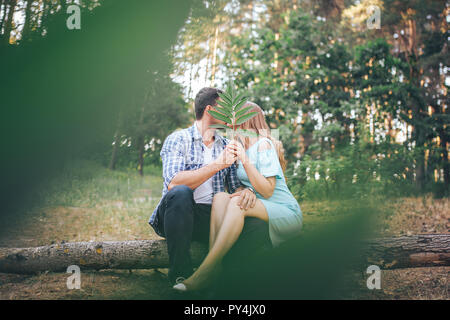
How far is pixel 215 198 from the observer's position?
8.47 feet

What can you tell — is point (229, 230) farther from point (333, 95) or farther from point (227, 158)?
point (333, 95)

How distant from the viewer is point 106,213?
21.6ft

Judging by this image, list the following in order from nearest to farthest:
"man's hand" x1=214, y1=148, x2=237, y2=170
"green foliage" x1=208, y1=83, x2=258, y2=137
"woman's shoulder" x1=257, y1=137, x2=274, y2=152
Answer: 1. "green foliage" x1=208, y1=83, x2=258, y2=137
2. "man's hand" x1=214, y1=148, x2=237, y2=170
3. "woman's shoulder" x1=257, y1=137, x2=274, y2=152

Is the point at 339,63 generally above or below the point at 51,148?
above

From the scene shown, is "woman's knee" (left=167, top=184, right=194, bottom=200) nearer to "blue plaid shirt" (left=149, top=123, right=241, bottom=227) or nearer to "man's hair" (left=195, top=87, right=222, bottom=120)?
"blue plaid shirt" (left=149, top=123, right=241, bottom=227)

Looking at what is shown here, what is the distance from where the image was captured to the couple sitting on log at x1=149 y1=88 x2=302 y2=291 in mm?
2344

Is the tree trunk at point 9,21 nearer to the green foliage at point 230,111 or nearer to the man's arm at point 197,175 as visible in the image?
the green foliage at point 230,111

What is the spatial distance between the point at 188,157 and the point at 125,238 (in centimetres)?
273

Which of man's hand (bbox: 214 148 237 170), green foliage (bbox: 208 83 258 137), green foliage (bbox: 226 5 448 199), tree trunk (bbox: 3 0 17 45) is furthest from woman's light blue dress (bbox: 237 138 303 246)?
green foliage (bbox: 226 5 448 199)

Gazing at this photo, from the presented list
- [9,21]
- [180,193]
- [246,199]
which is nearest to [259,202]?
[246,199]

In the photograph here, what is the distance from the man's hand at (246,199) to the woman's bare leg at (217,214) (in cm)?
12
